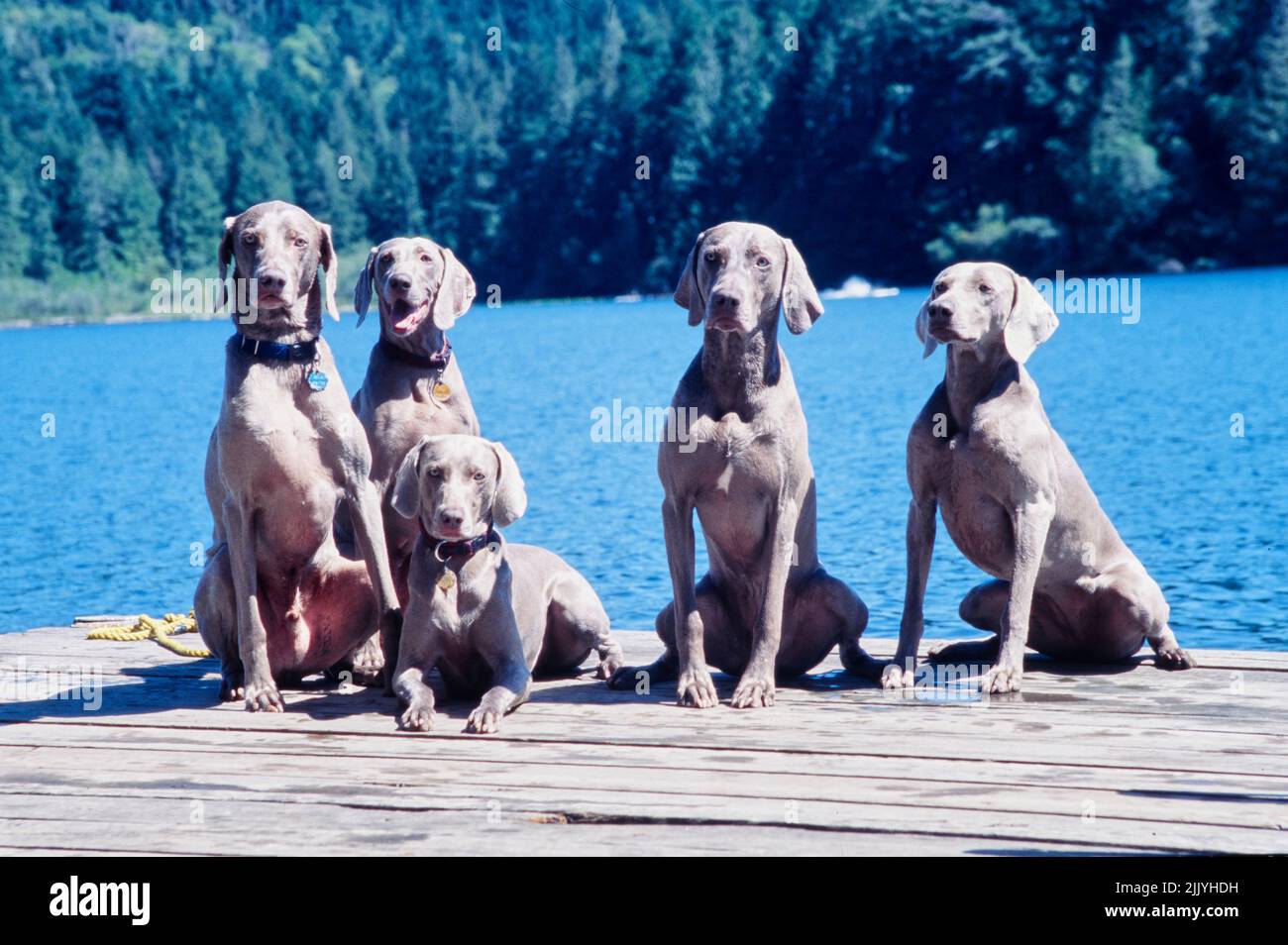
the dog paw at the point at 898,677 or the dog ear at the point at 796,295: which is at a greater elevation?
the dog ear at the point at 796,295

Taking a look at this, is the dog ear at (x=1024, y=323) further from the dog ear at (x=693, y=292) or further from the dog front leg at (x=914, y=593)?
the dog ear at (x=693, y=292)

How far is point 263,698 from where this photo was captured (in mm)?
5773

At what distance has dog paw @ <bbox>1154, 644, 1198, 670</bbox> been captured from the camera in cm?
628

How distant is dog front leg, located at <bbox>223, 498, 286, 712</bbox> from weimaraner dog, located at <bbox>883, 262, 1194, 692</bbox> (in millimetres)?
2330

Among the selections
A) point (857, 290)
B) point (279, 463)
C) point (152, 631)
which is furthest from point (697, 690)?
point (857, 290)

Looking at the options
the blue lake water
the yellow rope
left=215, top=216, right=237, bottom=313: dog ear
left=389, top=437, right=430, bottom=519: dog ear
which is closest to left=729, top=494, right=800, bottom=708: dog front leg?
left=389, top=437, right=430, bottom=519: dog ear

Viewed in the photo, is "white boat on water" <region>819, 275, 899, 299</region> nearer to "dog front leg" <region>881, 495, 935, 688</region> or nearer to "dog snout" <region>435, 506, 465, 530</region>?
"dog front leg" <region>881, 495, 935, 688</region>

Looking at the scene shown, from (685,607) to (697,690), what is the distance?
1.03 ft

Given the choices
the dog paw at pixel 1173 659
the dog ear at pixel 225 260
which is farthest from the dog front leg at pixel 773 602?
the dog ear at pixel 225 260

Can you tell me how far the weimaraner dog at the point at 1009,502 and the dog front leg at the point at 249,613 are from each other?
2.33 metres

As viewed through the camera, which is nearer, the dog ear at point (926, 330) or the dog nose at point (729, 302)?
the dog nose at point (729, 302)

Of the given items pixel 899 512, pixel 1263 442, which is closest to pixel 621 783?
pixel 899 512

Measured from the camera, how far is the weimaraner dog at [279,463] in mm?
5723
